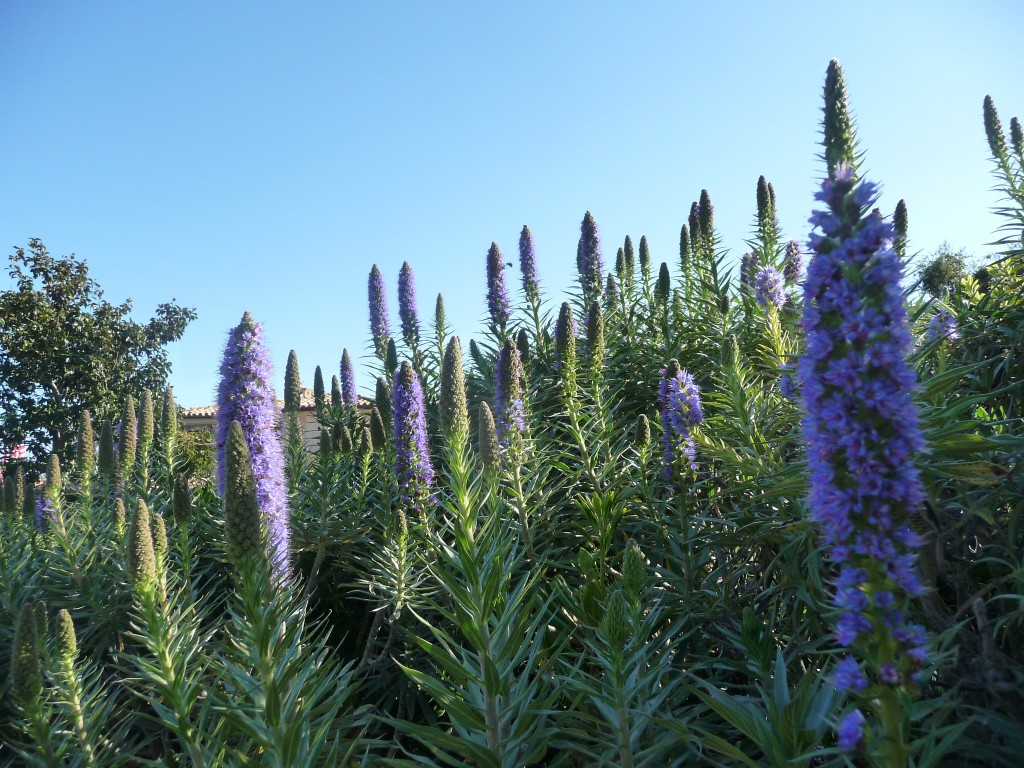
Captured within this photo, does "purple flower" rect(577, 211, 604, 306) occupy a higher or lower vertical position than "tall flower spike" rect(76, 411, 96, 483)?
higher

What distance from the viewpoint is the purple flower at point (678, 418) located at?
384 centimetres

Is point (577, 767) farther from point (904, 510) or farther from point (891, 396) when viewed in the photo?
point (891, 396)

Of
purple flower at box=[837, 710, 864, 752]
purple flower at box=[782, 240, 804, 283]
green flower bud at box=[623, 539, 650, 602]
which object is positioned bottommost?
purple flower at box=[837, 710, 864, 752]

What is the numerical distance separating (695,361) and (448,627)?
3090 mm

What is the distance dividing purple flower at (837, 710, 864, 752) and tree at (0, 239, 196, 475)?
73.0 feet

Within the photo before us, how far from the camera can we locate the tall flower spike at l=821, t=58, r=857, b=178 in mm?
2146

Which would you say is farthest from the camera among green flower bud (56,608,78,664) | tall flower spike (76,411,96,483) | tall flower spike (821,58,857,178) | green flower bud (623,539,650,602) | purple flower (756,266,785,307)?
tall flower spike (76,411,96,483)

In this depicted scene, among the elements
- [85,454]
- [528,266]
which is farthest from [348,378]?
[85,454]

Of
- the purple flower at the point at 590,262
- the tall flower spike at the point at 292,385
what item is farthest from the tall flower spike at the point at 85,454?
the purple flower at the point at 590,262

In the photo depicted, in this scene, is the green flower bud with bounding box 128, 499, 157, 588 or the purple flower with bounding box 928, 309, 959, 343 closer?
the green flower bud with bounding box 128, 499, 157, 588

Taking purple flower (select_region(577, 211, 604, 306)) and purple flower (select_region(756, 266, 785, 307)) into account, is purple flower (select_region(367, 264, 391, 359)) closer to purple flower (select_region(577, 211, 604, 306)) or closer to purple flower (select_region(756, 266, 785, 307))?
purple flower (select_region(577, 211, 604, 306))

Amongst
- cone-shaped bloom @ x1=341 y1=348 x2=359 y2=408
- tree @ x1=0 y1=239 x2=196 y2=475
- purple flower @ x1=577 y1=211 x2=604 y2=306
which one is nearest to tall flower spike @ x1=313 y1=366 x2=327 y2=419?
cone-shaped bloom @ x1=341 y1=348 x2=359 y2=408

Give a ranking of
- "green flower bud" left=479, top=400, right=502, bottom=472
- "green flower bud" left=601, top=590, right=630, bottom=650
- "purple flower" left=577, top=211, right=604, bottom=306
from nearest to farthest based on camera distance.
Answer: "green flower bud" left=601, top=590, right=630, bottom=650, "green flower bud" left=479, top=400, right=502, bottom=472, "purple flower" left=577, top=211, right=604, bottom=306

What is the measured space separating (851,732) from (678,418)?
250cm
